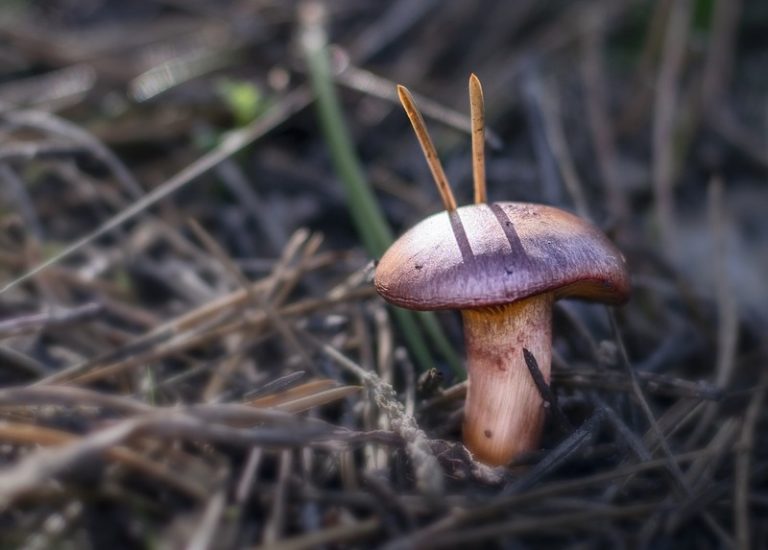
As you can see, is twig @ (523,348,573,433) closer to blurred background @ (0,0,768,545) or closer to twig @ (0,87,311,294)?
blurred background @ (0,0,768,545)

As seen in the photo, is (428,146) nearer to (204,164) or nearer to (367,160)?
(204,164)

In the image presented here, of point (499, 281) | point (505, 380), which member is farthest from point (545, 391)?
point (499, 281)

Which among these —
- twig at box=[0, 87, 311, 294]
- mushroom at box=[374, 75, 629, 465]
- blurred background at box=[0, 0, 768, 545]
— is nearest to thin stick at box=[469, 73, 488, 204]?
mushroom at box=[374, 75, 629, 465]

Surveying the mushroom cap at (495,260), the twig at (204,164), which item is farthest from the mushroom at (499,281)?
the twig at (204,164)

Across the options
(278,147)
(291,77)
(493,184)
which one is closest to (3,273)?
(278,147)

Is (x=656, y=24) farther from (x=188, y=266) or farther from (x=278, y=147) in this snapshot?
(x=188, y=266)

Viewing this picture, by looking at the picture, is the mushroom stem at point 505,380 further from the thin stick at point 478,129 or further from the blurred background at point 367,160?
the thin stick at point 478,129

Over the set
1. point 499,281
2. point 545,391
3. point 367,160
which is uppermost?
point 367,160
